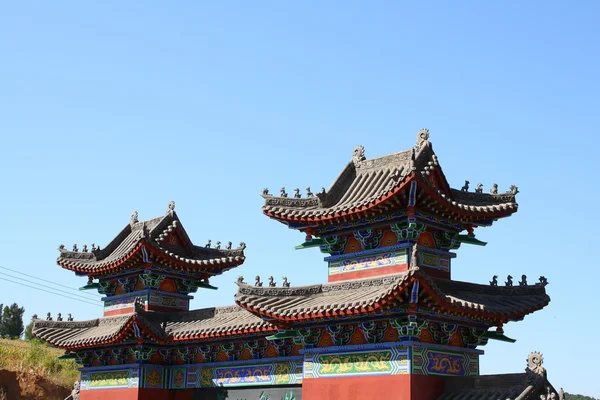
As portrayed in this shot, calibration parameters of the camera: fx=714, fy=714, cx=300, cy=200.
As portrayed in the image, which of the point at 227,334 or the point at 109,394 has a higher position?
the point at 227,334

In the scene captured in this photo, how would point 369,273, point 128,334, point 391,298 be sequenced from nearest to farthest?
point 391,298
point 369,273
point 128,334

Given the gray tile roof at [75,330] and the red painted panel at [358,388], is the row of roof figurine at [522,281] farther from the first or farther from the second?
the gray tile roof at [75,330]

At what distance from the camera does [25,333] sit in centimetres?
6144

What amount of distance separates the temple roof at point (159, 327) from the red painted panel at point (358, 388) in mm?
1823

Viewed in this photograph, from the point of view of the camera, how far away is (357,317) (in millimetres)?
15484

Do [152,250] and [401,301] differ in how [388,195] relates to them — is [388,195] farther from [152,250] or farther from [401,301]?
[152,250]

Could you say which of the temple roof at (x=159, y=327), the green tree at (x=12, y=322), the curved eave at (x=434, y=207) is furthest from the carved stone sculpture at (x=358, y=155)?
the green tree at (x=12, y=322)

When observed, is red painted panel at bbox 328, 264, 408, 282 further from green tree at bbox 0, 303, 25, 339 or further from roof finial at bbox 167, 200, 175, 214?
green tree at bbox 0, 303, 25, 339

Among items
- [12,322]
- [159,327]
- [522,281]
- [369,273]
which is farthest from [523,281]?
[12,322]

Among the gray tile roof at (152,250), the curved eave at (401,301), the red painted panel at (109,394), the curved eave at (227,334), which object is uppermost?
the gray tile roof at (152,250)

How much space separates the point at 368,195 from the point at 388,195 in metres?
2.00

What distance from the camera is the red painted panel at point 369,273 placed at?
53.1 feet

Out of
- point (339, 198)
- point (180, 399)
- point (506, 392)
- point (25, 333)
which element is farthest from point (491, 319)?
point (25, 333)

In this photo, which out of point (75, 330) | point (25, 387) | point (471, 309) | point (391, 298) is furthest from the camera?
point (25, 387)
